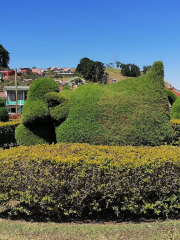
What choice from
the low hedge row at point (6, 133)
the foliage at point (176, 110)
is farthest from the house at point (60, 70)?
the low hedge row at point (6, 133)

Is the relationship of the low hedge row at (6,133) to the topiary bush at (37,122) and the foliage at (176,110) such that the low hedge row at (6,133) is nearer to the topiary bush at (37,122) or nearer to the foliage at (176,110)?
the topiary bush at (37,122)

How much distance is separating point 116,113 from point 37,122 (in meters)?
1.95

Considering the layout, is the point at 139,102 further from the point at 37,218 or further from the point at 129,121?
the point at 37,218

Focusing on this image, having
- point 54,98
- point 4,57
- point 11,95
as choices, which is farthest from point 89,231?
point 4,57

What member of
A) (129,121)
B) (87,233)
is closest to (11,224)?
(87,233)

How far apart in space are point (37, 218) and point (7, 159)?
1.06 metres

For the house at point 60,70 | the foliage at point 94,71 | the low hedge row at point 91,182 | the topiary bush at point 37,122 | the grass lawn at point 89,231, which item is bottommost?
the grass lawn at point 89,231

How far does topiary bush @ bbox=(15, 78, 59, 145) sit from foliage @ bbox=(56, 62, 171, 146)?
1.87 ft

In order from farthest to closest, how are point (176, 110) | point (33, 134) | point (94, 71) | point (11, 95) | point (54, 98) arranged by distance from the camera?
point (94, 71)
point (11, 95)
point (176, 110)
point (33, 134)
point (54, 98)

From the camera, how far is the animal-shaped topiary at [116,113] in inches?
203

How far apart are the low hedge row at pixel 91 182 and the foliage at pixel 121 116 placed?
1.42 meters

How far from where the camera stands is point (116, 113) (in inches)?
208

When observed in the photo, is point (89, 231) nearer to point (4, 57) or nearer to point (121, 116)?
point (121, 116)

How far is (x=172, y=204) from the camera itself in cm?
368
